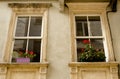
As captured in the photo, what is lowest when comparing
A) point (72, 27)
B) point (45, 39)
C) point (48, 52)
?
point (48, 52)

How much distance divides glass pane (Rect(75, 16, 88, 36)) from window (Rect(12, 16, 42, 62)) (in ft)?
4.20

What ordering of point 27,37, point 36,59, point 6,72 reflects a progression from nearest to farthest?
1. point 6,72
2. point 36,59
3. point 27,37

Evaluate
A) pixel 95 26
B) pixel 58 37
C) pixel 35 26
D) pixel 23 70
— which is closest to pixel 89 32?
pixel 95 26

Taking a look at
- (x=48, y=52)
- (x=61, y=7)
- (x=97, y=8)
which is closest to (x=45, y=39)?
(x=48, y=52)

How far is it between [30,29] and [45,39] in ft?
2.56

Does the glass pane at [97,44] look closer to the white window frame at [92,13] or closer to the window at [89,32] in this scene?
the window at [89,32]

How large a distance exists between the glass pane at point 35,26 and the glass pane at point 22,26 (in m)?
0.21

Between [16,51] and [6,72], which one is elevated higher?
[16,51]

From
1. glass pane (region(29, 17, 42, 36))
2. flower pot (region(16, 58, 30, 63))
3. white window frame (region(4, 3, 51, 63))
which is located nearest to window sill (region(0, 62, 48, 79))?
flower pot (region(16, 58, 30, 63))

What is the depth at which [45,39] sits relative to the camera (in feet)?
21.4

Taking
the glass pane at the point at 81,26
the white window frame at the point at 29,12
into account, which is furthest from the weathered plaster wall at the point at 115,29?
the white window frame at the point at 29,12

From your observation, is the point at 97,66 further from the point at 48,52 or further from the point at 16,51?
the point at 16,51

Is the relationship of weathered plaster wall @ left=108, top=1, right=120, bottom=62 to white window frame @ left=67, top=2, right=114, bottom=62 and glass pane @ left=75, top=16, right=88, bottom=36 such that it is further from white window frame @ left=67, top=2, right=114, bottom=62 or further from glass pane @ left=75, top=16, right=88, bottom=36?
glass pane @ left=75, top=16, right=88, bottom=36

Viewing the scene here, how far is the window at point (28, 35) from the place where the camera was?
649cm
